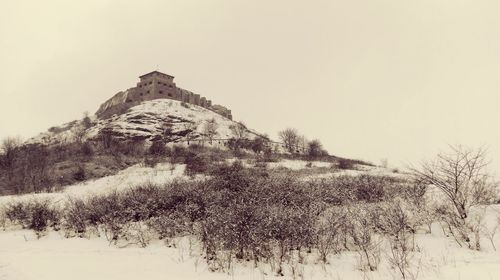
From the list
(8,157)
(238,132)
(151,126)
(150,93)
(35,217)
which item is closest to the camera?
(35,217)

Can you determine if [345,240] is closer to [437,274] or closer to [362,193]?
[437,274]

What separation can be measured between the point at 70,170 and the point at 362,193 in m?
30.5

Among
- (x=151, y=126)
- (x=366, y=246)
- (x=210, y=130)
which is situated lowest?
(x=366, y=246)

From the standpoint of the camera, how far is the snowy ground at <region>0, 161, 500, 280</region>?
6496 mm

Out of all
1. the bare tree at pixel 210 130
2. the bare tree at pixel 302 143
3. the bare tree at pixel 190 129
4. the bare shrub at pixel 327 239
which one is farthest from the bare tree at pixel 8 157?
the bare tree at pixel 302 143

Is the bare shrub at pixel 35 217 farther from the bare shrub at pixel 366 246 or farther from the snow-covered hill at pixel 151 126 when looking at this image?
the snow-covered hill at pixel 151 126

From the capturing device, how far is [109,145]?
2042 inches

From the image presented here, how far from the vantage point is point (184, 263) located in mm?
7633

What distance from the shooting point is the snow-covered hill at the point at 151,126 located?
212 ft

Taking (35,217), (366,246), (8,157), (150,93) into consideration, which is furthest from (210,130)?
(366,246)

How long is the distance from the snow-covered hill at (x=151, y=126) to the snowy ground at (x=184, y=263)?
5557 cm

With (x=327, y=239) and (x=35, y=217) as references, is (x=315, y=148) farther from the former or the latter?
(x=327, y=239)

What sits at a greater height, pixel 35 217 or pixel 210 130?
pixel 210 130

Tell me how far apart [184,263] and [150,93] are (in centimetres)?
8133
